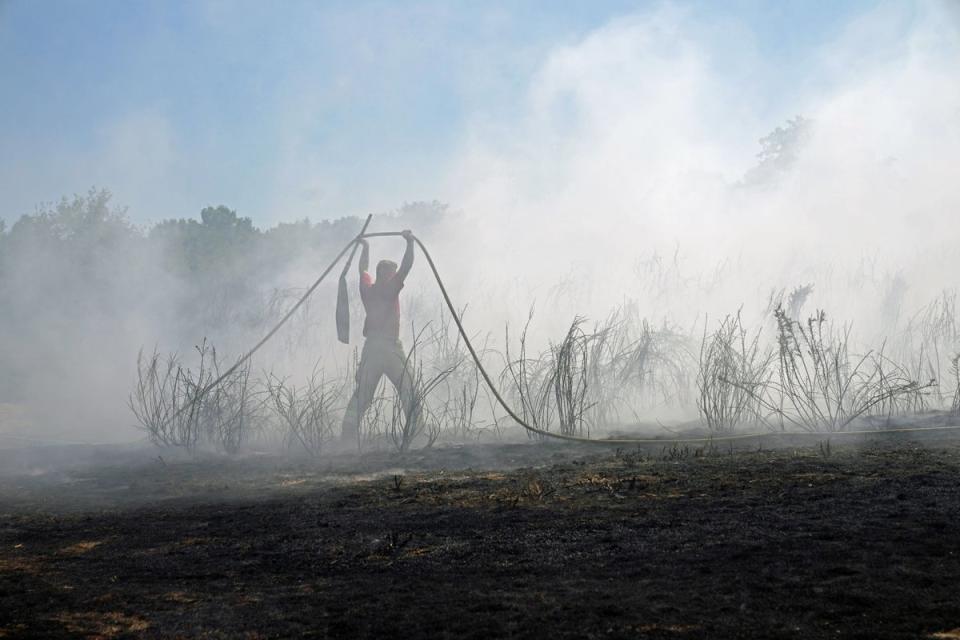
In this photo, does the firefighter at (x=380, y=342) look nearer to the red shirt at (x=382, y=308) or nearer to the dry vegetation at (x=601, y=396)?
the red shirt at (x=382, y=308)

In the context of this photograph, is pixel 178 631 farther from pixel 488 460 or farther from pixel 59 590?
pixel 488 460

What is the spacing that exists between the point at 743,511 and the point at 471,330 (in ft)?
42.6

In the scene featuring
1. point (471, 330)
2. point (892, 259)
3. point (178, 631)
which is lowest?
point (178, 631)

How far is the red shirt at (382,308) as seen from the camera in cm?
957

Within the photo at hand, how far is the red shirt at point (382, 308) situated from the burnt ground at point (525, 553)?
2.99 meters

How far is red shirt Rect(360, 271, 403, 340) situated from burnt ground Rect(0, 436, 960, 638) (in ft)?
9.80

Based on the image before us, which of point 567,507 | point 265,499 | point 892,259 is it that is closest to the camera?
point 567,507

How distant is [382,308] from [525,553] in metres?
5.88

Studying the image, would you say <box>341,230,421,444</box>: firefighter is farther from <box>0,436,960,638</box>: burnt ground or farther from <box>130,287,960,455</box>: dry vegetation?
<box>0,436,960,638</box>: burnt ground

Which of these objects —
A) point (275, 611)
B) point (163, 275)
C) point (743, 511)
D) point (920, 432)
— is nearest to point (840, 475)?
point (743, 511)

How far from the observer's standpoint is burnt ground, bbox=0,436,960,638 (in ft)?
9.99

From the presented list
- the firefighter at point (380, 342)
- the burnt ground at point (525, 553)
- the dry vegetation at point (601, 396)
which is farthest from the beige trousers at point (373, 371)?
the burnt ground at point (525, 553)

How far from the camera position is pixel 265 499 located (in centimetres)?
600

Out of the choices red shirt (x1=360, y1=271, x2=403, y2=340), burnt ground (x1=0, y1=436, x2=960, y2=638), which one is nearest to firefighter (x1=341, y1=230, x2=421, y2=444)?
red shirt (x1=360, y1=271, x2=403, y2=340)
